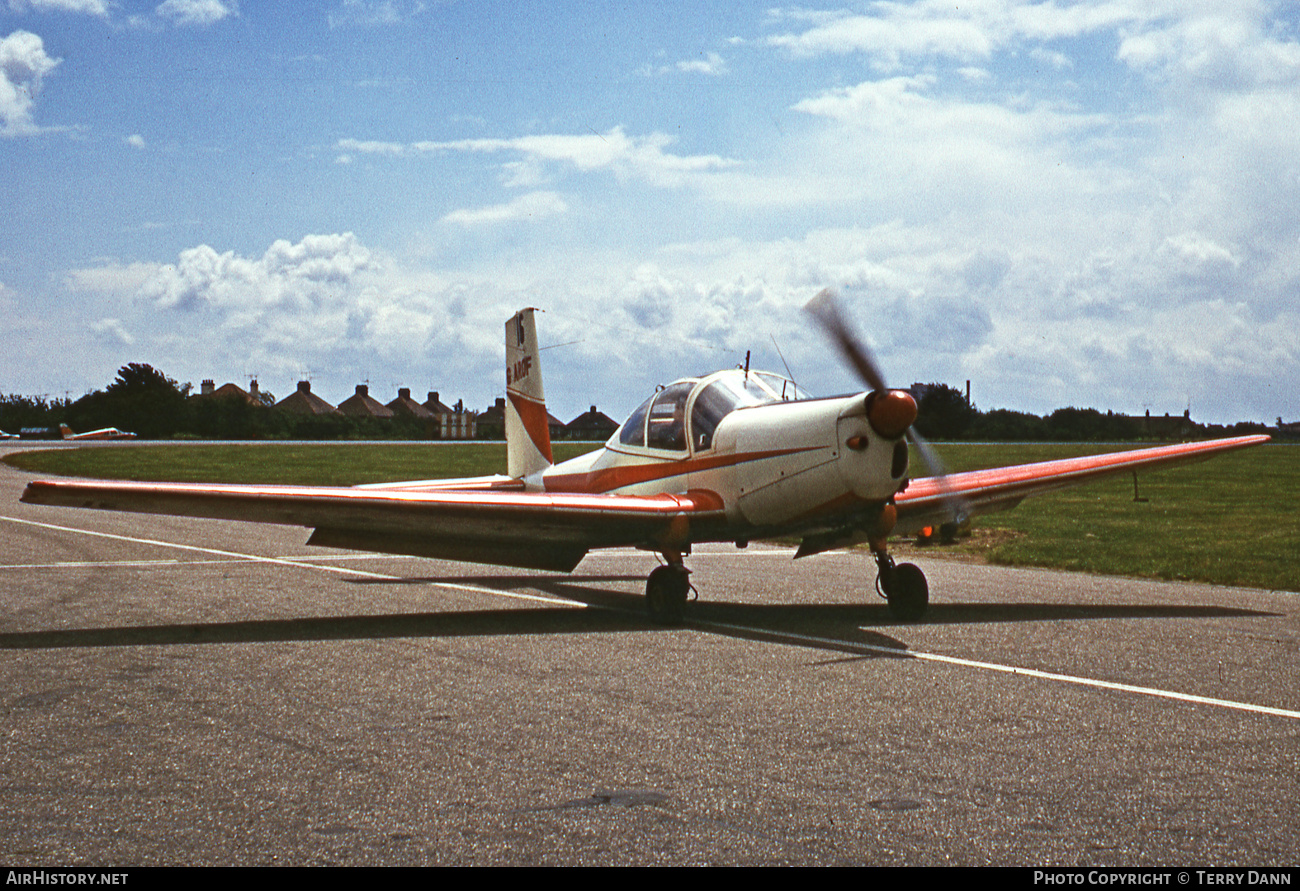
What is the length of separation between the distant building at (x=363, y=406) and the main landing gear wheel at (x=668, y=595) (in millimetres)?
153140

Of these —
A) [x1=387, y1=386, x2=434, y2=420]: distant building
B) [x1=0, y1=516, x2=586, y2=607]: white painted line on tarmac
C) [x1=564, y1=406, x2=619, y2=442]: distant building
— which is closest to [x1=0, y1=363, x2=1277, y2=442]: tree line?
[x1=564, y1=406, x2=619, y2=442]: distant building

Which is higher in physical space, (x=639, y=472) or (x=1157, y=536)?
(x=639, y=472)

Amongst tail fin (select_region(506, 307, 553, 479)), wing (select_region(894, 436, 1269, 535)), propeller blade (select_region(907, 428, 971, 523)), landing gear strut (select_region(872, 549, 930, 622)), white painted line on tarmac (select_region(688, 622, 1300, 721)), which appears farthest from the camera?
tail fin (select_region(506, 307, 553, 479))

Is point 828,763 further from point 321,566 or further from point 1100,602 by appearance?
point 321,566

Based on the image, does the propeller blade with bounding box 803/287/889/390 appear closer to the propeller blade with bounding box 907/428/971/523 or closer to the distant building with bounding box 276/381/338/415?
the propeller blade with bounding box 907/428/971/523

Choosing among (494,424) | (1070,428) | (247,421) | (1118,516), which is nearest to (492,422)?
(494,424)

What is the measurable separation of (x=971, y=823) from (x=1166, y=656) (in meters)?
4.60

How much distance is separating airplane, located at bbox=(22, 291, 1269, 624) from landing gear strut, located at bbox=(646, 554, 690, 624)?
13mm

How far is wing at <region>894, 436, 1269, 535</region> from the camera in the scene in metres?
11.9

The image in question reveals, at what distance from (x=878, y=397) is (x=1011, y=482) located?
3524 mm

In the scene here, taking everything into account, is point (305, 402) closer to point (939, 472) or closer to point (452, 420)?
point (452, 420)

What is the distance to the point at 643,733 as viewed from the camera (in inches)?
234

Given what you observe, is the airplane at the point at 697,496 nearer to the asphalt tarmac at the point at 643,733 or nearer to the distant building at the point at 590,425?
the asphalt tarmac at the point at 643,733

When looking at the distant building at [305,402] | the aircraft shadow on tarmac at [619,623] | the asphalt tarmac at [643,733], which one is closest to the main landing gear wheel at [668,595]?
the aircraft shadow on tarmac at [619,623]
